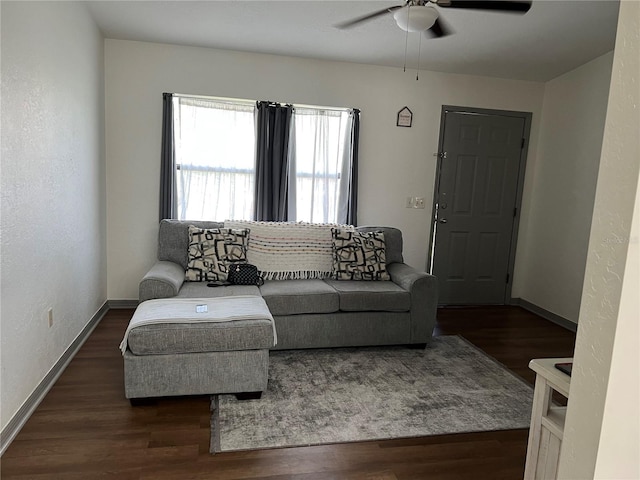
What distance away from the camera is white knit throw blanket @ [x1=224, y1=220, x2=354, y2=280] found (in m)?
3.59

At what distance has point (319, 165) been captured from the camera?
4.32 metres

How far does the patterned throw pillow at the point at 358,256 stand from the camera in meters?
3.60

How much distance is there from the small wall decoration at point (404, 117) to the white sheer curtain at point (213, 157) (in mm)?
1505

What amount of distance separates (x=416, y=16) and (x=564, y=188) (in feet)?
9.51

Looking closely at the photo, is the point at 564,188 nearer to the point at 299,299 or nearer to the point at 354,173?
the point at 354,173

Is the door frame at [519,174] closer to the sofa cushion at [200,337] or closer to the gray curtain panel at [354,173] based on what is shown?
the gray curtain panel at [354,173]

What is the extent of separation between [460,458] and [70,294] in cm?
266

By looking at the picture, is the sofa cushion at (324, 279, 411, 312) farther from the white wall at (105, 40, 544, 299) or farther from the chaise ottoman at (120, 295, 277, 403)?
the white wall at (105, 40, 544, 299)

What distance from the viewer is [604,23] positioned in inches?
123

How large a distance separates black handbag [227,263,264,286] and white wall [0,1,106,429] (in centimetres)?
A: 111

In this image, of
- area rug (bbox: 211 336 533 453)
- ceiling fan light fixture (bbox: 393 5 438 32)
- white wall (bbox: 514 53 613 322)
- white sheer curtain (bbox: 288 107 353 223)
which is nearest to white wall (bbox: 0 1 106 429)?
area rug (bbox: 211 336 533 453)

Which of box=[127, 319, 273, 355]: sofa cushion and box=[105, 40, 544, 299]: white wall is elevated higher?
box=[105, 40, 544, 299]: white wall

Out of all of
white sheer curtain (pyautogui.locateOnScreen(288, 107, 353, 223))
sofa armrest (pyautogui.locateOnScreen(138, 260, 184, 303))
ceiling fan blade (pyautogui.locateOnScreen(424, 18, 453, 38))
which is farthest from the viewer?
white sheer curtain (pyautogui.locateOnScreen(288, 107, 353, 223))

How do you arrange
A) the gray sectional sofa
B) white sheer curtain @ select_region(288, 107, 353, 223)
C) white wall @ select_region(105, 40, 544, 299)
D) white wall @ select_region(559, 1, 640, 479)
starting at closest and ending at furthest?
white wall @ select_region(559, 1, 640, 479) < the gray sectional sofa < white wall @ select_region(105, 40, 544, 299) < white sheer curtain @ select_region(288, 107, 353, 223)
